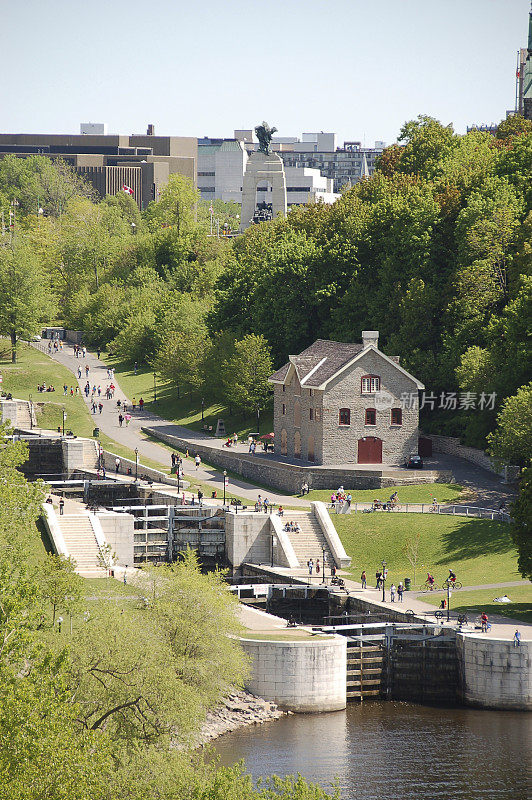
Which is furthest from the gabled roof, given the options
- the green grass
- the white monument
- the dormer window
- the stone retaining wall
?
the white monument

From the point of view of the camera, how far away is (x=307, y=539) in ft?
268

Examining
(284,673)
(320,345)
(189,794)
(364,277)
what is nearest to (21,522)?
(284,673)

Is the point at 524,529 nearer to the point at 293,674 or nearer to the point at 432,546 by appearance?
the point at 432,546

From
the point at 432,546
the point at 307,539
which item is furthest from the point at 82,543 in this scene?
the point at 432,546

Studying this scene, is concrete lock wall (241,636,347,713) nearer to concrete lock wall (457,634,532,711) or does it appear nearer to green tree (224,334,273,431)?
concrete lock wall (457,634,532,711)

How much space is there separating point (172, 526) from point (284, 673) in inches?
1009

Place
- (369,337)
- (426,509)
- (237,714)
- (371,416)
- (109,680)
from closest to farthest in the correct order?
(109,680), (237,714), (426,509), (371,416), (369,337)

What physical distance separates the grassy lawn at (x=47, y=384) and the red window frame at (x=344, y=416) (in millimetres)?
26774

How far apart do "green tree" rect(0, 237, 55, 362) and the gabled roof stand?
47507 millimetres

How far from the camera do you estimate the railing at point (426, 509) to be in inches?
3179

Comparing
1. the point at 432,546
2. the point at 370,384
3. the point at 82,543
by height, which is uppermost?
the point at 370,384

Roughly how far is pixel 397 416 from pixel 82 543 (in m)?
24.2

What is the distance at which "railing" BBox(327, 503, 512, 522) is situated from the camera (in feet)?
265

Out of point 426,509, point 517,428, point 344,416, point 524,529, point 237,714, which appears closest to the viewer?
point 237,714
